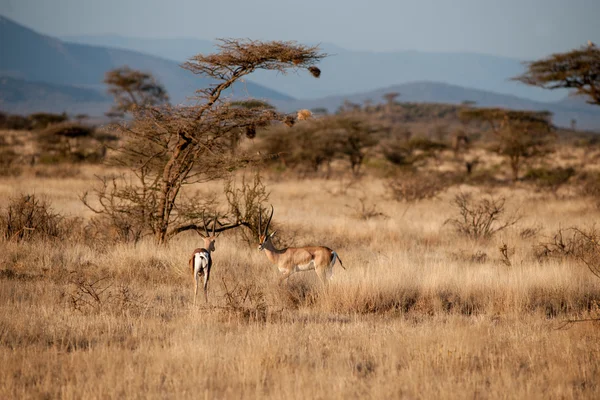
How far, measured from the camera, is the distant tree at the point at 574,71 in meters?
23.2

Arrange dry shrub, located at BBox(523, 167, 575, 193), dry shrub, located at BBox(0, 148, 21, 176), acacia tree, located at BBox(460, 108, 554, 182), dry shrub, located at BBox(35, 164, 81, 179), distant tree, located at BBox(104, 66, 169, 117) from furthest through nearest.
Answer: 1. distant tree, located at BBox(104, 66, 169, 117)
2. acacia tree, located at BBox(460, 108, 554, 182)
3. dry shrub, located at BBox(523, 167, 575, 193)
4. dry shrub, located at BBox(35, 164, 81, 179)
5. dry shrub, located at BBox(0, 148, 21, 176)

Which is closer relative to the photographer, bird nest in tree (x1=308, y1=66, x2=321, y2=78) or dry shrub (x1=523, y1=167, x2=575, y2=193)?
bird nest in tree (x1=308, y1=66, x2=321, y2=78)

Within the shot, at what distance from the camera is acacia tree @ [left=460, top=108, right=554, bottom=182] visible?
103 feet

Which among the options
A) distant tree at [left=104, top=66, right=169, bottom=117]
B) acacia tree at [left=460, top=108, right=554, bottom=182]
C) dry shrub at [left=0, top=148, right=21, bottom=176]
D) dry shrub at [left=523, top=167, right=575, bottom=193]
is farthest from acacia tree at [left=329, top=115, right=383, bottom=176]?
distant tree at [left=104, top=66, right=169, bottom=117]

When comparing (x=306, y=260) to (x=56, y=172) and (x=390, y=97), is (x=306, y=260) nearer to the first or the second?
(x=56, y=172)

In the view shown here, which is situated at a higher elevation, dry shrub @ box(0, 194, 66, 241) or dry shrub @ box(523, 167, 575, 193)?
dry shrub @ box(0, 194, 66, 241)

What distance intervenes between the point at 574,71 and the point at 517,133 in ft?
28.1

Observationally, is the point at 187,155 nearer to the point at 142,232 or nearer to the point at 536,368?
the point at 142,232

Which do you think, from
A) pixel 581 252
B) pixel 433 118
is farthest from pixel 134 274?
pixel 433 118

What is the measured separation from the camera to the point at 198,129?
10.3m

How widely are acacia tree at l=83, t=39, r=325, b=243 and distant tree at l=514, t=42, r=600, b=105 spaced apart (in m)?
17.4

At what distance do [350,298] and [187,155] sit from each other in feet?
14.7

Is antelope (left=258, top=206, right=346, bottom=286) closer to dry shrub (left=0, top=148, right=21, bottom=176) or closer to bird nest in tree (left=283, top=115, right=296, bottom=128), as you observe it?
bird nest in tree (left=283, top=115, right=296, bottom=128)

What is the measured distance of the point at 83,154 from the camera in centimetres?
3322
